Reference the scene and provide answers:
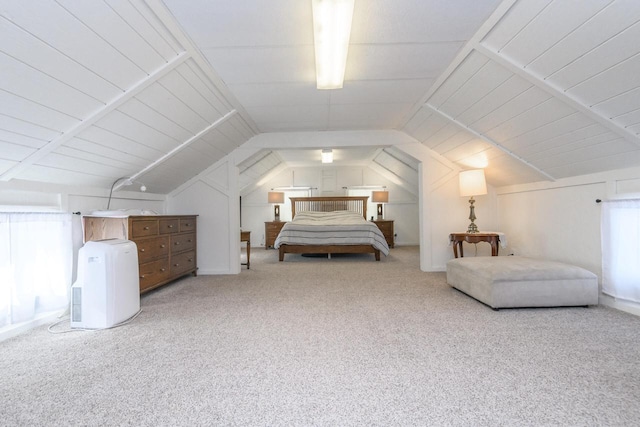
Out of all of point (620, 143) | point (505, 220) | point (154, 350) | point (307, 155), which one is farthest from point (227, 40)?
point (307, 155)

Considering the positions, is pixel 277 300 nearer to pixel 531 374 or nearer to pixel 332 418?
pixel 332 418

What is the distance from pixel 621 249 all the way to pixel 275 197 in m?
6.52

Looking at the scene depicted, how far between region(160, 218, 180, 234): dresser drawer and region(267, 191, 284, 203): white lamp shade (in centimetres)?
402

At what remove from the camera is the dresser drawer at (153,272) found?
3.11m

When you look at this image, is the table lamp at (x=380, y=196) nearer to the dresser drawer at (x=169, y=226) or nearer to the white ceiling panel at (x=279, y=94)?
the white ceiling panel at (x=279, y=94)

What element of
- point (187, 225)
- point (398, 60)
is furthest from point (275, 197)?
point (398, 60)

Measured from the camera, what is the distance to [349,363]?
67.8 inches

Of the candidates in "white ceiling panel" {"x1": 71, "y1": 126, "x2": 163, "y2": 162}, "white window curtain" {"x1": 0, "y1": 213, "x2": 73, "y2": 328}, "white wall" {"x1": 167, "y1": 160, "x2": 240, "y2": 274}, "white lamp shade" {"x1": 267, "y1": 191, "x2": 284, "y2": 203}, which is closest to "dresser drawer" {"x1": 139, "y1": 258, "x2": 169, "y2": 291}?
"white window curtain" {"x1": 0, "y1": 213, "x2": 73, "y2": 328}

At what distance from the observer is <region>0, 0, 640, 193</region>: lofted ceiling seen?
160 cm

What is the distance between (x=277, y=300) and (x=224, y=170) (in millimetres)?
2317

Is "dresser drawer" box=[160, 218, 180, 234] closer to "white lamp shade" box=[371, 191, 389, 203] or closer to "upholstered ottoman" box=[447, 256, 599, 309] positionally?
"upholstered ottoman" box=[447, 256, 599, 309]

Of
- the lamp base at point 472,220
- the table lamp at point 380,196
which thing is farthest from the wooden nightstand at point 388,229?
the lamp base at point 472,220

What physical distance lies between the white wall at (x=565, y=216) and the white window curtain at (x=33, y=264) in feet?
16.0

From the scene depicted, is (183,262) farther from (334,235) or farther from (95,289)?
(334,235)
